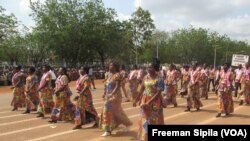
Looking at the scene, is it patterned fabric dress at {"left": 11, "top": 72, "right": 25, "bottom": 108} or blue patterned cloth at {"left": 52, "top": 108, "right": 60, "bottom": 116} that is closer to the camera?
blue patterned cloth at {"left": 52, "top": 108, "right": 60, "bottom": 116}

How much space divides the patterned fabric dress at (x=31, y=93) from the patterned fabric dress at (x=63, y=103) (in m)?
2.85

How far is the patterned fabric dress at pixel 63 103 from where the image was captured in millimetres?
12617

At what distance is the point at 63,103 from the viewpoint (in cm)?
1278

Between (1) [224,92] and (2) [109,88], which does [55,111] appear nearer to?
(2) [109,88]

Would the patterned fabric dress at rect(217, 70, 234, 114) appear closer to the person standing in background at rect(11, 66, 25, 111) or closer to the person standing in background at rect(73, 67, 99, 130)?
the person standing in background at rect(73, 67, 99, 130)

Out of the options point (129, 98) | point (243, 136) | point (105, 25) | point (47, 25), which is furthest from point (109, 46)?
point (243, 136)

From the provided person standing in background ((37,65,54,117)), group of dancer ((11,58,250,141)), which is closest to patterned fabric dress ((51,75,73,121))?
group of dancer ((11,58,250,141))

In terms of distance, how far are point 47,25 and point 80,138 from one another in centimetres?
4265

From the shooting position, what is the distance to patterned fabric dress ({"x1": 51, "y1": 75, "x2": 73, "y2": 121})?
12617mm

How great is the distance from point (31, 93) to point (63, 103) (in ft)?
10.3

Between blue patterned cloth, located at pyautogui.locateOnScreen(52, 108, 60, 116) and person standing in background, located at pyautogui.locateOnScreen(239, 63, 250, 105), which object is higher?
person standing in background, located at pyautogui.locateOnScreen(239, 63, 250, 105)

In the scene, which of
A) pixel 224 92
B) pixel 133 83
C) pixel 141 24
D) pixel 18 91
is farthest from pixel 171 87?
pixel 141 24

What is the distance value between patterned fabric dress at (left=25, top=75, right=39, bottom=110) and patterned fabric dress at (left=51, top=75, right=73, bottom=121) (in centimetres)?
285

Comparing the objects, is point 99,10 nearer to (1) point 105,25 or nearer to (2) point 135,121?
(1) point 105,25
